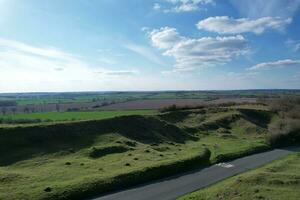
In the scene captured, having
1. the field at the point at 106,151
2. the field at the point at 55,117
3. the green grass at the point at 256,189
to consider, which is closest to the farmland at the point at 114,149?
the field at the point at 106,151

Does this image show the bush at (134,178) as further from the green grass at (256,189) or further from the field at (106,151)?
the green grass at (256,189)

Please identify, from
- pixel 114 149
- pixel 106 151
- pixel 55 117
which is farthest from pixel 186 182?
pixel 55 117

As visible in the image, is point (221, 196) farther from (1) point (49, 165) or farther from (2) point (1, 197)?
(1) point (49, 165)

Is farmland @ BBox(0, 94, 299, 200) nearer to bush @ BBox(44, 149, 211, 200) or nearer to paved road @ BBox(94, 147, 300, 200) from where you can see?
bush @ BBox(44, 149, 211, 200)

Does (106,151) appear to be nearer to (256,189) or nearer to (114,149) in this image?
(114,149)

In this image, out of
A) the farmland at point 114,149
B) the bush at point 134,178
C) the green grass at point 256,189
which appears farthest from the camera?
the farmland at point 114,149
